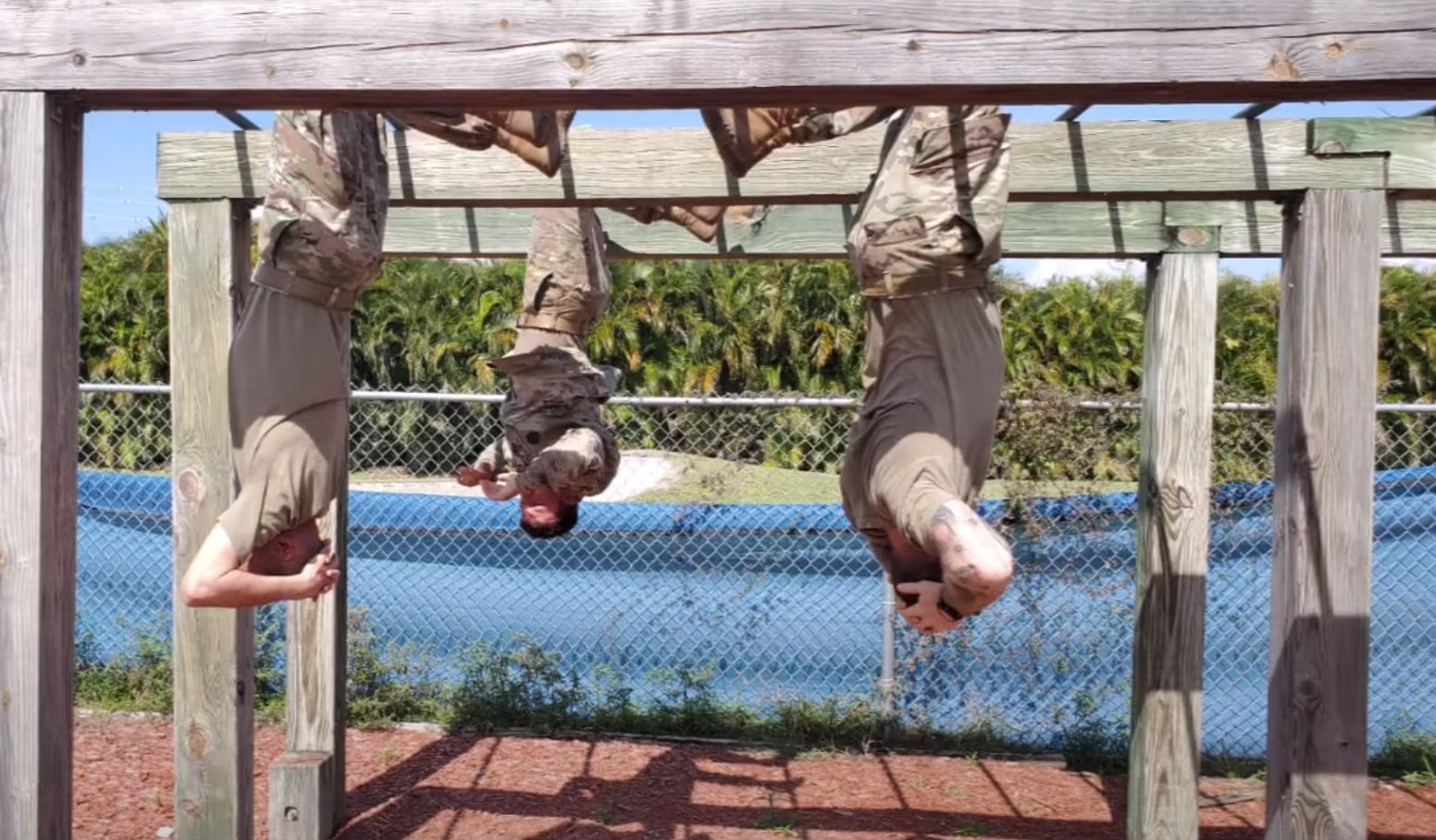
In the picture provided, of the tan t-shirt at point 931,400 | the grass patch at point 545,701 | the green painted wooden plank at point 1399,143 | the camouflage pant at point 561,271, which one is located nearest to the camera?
the tan t-shirt at point 931,400

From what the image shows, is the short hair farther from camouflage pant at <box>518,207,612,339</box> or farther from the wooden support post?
the wooden support post

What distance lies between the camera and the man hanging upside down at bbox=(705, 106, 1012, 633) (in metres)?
2.68

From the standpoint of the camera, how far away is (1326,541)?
9.48ft

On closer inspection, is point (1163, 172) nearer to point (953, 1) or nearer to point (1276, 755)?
point (1276, 755)

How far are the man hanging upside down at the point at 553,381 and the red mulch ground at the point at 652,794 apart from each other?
5.27ft

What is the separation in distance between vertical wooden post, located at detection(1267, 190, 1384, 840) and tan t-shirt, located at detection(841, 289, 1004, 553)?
30.5 inches

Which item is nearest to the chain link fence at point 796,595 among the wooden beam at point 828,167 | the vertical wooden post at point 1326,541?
the wooden beam at point 828,167

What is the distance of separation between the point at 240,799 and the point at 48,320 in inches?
81.4

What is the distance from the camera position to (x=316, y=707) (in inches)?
197

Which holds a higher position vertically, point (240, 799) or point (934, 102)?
point (934, 102)

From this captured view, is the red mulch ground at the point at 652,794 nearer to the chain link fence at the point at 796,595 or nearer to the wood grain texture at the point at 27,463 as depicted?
the chain link fence at the point at 796,595

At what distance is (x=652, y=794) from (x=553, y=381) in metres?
2.31

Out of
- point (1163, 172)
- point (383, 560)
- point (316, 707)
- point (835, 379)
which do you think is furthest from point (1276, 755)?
point (835, 379)

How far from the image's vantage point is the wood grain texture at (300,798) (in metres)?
4.82
